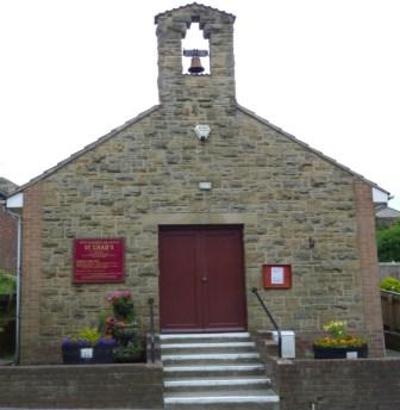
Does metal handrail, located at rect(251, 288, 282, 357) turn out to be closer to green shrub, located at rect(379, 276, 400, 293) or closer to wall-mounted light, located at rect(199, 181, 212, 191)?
wall-mounted light, located at rect(199, 181, 212, 191)

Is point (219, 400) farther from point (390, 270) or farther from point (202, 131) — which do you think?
point (390, 270)

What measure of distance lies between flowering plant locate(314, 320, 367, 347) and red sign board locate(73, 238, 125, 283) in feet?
13.6

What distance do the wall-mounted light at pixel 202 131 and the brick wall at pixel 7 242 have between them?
13121 millimetres

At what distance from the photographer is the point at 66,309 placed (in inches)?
507

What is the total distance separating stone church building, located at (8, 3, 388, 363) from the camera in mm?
13062

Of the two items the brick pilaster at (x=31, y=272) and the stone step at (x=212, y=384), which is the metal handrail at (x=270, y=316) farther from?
the brick pilaster at (x=31, y=272)

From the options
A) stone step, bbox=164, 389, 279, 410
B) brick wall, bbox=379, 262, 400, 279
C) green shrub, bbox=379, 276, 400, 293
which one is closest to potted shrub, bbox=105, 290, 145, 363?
stone step, bbox=164, 389, 279, 410

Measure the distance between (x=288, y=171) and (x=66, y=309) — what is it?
5321 millimetres

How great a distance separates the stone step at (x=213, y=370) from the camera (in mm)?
11484

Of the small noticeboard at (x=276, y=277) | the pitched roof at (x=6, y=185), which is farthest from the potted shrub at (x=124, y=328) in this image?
the pitched roof at (x=6, y=185)

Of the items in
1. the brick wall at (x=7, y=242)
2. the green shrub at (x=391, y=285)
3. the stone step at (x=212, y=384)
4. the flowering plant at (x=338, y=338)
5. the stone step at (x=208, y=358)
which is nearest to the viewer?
the stone step at (x=212, y=384)

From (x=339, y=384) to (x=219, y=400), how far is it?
2007 mm

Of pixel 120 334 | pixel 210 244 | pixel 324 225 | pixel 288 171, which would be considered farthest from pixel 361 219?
pixel 120 334

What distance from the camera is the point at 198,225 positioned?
13.5 m
